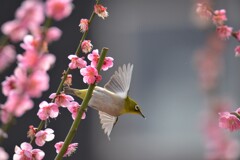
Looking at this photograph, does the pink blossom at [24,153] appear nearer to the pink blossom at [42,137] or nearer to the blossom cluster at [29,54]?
the pink blossom at [42,137]

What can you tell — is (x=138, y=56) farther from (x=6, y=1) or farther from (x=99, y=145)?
(x=6, y=1)

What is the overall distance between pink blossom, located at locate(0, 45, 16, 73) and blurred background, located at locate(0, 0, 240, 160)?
15.7 feet

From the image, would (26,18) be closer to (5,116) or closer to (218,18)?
(5,116)

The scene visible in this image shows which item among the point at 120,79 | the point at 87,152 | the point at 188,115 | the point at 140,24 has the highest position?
the point at 140,24

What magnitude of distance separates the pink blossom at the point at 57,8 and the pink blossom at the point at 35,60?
0.11 ft

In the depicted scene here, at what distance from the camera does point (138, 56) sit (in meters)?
Result: 5.55

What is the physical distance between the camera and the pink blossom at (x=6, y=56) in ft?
1.70

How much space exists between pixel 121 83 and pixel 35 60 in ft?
1.10

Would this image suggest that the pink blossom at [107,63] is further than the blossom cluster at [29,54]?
Yes

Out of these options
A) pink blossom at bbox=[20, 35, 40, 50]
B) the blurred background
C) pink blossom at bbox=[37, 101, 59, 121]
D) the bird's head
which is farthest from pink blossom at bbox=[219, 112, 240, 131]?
the blurred background

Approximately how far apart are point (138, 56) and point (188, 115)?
659 millimetres

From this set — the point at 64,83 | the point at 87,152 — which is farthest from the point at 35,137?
the point at 87,152

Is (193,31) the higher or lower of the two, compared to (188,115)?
higher

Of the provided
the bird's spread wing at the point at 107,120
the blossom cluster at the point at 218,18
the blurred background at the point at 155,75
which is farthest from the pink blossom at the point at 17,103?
the blurred background at the point at 155,75
